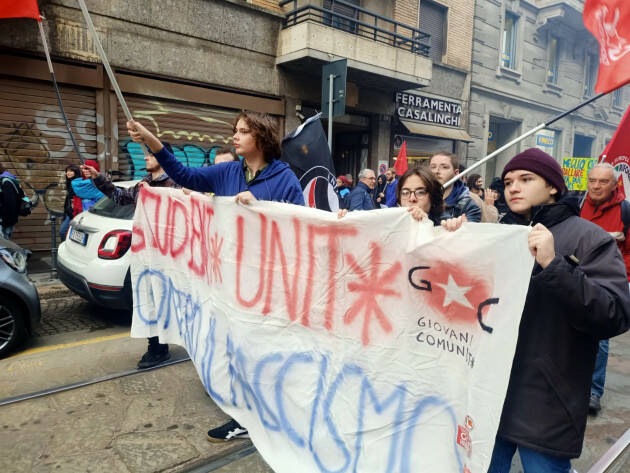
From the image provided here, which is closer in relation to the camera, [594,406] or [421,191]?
[421,191]

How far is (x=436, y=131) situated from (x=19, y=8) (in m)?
11.5

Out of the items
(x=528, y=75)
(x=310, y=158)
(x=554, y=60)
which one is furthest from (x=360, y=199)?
(x=554, y=60)

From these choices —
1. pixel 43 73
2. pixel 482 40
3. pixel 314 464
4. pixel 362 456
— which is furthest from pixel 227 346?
pixel 482 40

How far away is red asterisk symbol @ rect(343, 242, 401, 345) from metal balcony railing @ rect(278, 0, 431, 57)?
369 inches

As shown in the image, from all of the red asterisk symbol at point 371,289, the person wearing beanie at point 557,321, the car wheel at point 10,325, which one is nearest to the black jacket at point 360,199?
the car wheel at point 10,325

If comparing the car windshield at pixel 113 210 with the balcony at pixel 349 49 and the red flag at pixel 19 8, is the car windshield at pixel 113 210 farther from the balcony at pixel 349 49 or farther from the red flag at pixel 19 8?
the balcony at pixel 349 49

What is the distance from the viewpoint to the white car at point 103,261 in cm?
483

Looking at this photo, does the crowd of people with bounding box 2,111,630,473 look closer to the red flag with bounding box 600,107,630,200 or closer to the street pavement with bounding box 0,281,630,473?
the street pavement with bounding box 0,281,630,473

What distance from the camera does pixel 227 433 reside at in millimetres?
2852

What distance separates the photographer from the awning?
13.8 m

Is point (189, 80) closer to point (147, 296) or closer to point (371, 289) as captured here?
point (147, 296)

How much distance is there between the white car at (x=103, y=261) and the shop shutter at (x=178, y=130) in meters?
3.90

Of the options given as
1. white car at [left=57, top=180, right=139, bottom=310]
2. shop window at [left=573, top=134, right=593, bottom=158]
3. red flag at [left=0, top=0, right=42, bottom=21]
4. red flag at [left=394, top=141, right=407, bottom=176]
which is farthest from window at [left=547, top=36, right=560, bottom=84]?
white car at [left=57, top=180, right=139, bottom=310]

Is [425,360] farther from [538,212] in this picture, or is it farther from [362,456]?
[538,212]
